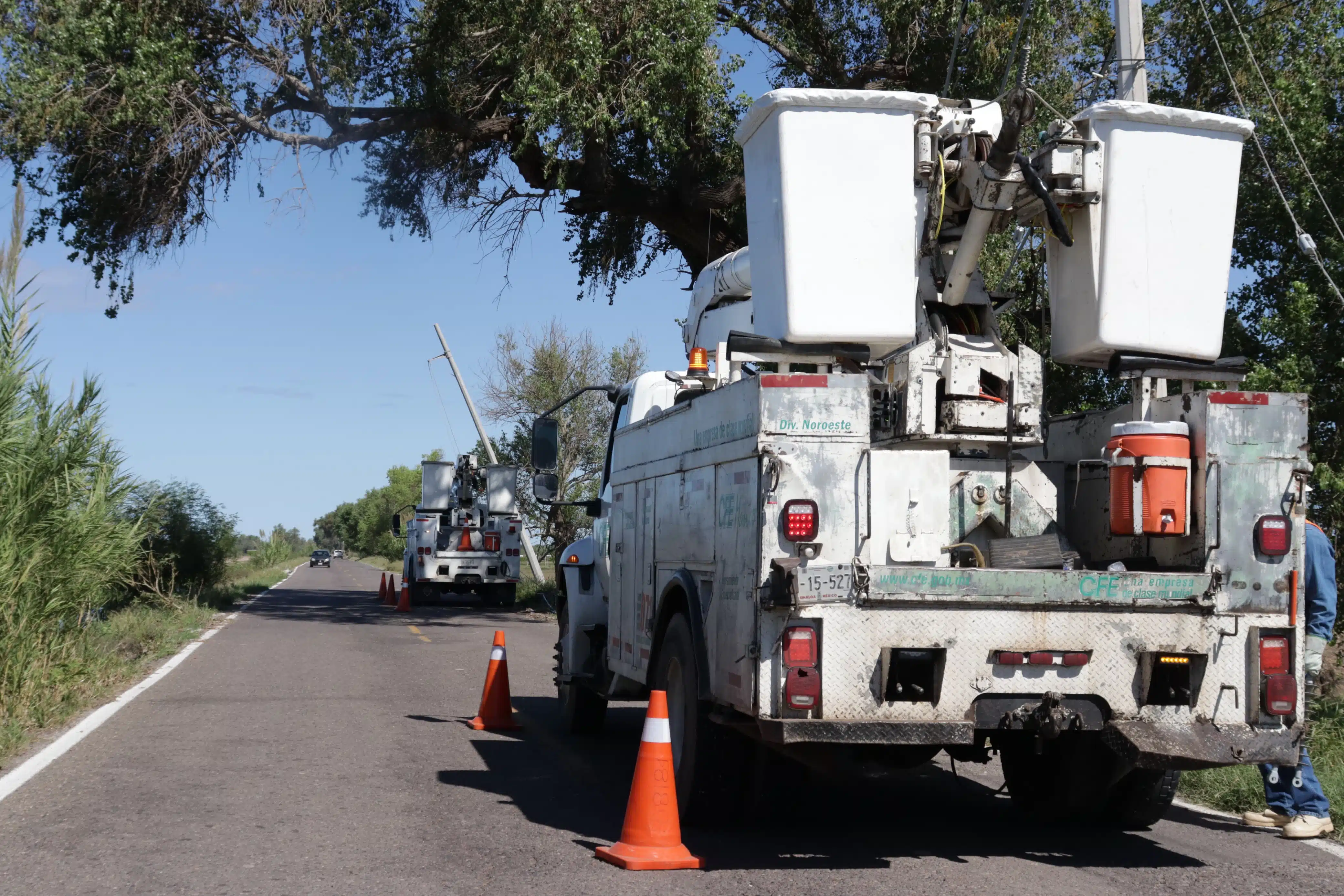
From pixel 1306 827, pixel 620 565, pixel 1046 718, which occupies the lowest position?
pixel 1306 827

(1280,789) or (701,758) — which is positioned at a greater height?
(701,758)

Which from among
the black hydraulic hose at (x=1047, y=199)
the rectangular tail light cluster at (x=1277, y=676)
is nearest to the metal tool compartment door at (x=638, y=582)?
the black hydraulic hose at (x=1047, y=199)

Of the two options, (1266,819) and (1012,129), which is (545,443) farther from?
(1266,819)

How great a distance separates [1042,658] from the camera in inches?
240

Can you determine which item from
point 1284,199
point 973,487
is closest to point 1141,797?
point 973,487

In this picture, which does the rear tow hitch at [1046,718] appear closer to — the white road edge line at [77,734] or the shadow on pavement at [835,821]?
the shadow on pavement at [835,821]

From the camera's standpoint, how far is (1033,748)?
7148mm

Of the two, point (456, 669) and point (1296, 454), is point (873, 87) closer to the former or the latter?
point (456, 669)

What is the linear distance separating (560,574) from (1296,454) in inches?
235

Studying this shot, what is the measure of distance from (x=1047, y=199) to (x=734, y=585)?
2.49 meters

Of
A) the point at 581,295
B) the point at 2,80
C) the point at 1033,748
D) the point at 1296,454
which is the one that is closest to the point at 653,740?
the point at 1033,748

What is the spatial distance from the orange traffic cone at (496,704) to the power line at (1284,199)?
21.9 ft

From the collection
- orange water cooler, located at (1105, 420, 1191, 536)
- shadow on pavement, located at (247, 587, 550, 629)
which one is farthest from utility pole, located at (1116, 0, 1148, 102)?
shadow on pavement, located at (247, 587, 550, 629)

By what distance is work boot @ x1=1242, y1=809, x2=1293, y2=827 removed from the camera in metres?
7.39
